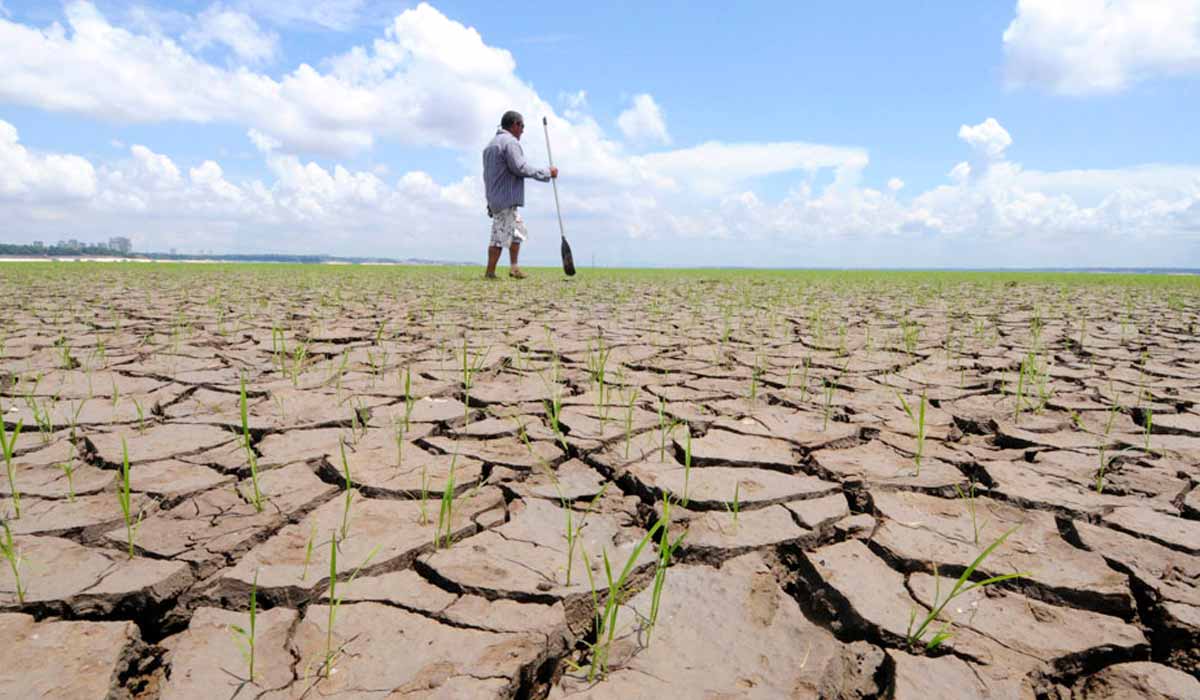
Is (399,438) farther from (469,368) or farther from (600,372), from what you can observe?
(469,368)

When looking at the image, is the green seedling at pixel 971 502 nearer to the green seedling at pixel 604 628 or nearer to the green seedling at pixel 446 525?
the green seedling at pixel 604 628

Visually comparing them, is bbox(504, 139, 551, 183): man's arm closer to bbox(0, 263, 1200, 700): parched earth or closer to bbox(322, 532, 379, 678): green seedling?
bbox(0, 263, 1200, 700): parched earth

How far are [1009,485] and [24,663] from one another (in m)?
1.86

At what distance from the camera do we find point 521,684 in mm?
949

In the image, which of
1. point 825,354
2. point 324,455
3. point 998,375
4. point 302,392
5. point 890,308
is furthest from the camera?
point 890,308

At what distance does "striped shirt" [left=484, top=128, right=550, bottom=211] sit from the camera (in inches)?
278

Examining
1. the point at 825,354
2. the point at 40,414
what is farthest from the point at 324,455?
the point at 825,354

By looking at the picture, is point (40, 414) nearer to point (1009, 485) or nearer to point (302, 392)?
point (302, 392)

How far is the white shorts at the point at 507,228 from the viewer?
748 centimetres

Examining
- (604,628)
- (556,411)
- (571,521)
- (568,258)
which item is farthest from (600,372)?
(568,258)

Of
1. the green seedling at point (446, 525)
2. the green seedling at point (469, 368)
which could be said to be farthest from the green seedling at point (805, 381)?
the green seedling at point (446, 525)

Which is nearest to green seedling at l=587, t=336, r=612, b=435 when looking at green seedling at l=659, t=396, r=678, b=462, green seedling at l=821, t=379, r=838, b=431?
green seedling at l=659, t=396, r=678, b=462

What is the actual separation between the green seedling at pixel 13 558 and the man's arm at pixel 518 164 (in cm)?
A: 609

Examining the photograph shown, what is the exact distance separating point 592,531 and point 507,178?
6.38 metres
